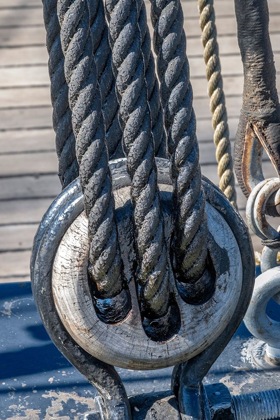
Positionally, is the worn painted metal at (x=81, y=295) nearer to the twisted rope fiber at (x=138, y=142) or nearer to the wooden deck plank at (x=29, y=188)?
the twisted rope fiber at (x=138, y=142)

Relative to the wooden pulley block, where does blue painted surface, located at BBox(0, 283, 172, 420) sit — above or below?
below

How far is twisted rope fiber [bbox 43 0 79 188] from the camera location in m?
0.61

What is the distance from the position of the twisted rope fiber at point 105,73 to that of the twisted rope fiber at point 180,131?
0.17 ft

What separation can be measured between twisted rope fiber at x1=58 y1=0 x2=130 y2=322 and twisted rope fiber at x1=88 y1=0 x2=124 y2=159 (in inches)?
1.2

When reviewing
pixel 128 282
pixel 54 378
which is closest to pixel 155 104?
pixel 128 282

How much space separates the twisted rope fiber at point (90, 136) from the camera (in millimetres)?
562

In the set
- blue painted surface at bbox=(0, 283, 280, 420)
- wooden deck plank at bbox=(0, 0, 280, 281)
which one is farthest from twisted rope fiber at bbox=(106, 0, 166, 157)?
wooden deck plank at bbox=(0, 0, 280, 281)

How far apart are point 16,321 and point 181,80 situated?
68 cm

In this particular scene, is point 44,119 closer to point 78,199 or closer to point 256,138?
point 256,138

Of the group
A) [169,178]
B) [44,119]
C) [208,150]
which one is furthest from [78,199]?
[44,119]

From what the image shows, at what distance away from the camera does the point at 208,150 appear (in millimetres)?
2750

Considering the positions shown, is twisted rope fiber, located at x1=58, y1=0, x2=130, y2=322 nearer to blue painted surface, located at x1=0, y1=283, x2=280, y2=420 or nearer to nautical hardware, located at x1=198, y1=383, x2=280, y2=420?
nautical hardware, located at x1=198, y1=383, x2=280, y2=420

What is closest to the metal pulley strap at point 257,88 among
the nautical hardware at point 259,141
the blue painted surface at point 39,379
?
the nautical hardware at point 259,141

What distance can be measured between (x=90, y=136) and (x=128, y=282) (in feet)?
0.46
